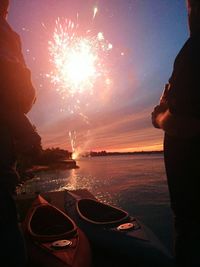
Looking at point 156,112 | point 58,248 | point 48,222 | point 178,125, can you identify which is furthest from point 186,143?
point 48,222

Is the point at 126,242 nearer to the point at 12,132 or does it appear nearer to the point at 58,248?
the point at 58,248

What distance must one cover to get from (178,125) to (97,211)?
11.4 metres

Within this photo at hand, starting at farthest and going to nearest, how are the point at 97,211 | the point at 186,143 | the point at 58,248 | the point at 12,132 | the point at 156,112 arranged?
the point at 97,211 → the point at 58,248 → the point at 156,112 → the point at 12,132 → the point at 186,143

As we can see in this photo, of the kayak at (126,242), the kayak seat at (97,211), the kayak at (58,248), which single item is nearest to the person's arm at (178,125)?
the kayak at (58,248)

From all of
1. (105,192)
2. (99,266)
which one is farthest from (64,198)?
(105,192)

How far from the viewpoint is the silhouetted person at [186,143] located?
2.49m

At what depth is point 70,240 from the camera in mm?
7707

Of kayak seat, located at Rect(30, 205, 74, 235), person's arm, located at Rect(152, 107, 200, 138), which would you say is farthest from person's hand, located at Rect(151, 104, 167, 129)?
kayak seat, located at Rect(30, 205, 74, 235)

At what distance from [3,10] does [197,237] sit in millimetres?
3191

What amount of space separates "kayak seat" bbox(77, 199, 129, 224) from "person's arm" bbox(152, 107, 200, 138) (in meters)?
9.24

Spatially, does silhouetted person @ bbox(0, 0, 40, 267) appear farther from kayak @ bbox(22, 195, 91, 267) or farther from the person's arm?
kayak @ bbox(22, 195, 91, 267)

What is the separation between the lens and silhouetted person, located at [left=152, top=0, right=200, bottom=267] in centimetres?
249

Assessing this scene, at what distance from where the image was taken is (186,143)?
2.64 m

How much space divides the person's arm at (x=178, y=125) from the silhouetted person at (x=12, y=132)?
134 cm
